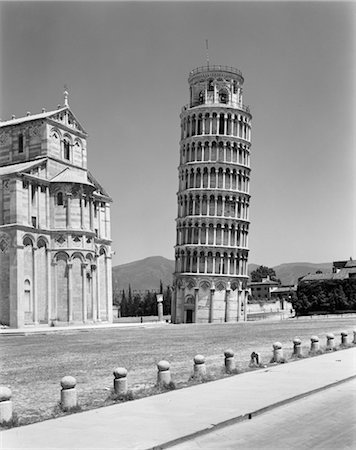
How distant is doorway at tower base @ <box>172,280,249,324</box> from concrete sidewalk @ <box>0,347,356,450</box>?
7658cm

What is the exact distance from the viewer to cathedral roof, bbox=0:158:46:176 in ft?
190

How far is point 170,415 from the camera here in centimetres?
1217

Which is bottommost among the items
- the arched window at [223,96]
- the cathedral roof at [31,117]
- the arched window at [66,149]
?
the arched window at [66,149]

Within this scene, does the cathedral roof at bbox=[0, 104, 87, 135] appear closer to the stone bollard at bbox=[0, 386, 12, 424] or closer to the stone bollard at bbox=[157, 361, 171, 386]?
the stone bollard at bbox=[157, 361, 171, 386]

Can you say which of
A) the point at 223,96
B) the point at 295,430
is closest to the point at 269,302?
the point at 223,96

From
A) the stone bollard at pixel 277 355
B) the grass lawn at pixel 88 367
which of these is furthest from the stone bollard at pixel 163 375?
the stone bollard at pixel 277 355

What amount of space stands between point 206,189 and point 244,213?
25.1ft

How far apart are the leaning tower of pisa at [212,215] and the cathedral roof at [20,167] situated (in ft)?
127

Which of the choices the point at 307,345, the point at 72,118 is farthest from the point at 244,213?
the point at 307,345

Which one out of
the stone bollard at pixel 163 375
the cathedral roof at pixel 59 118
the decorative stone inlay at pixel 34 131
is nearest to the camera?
the stone bollard at pixel 163 375

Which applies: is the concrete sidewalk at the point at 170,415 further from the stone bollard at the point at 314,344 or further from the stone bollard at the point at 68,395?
the stone bollard at the point at 314,344

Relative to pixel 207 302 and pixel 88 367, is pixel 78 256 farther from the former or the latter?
pixel 88 367

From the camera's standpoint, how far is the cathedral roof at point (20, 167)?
5802 centimetres

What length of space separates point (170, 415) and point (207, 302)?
8287 centimetres
